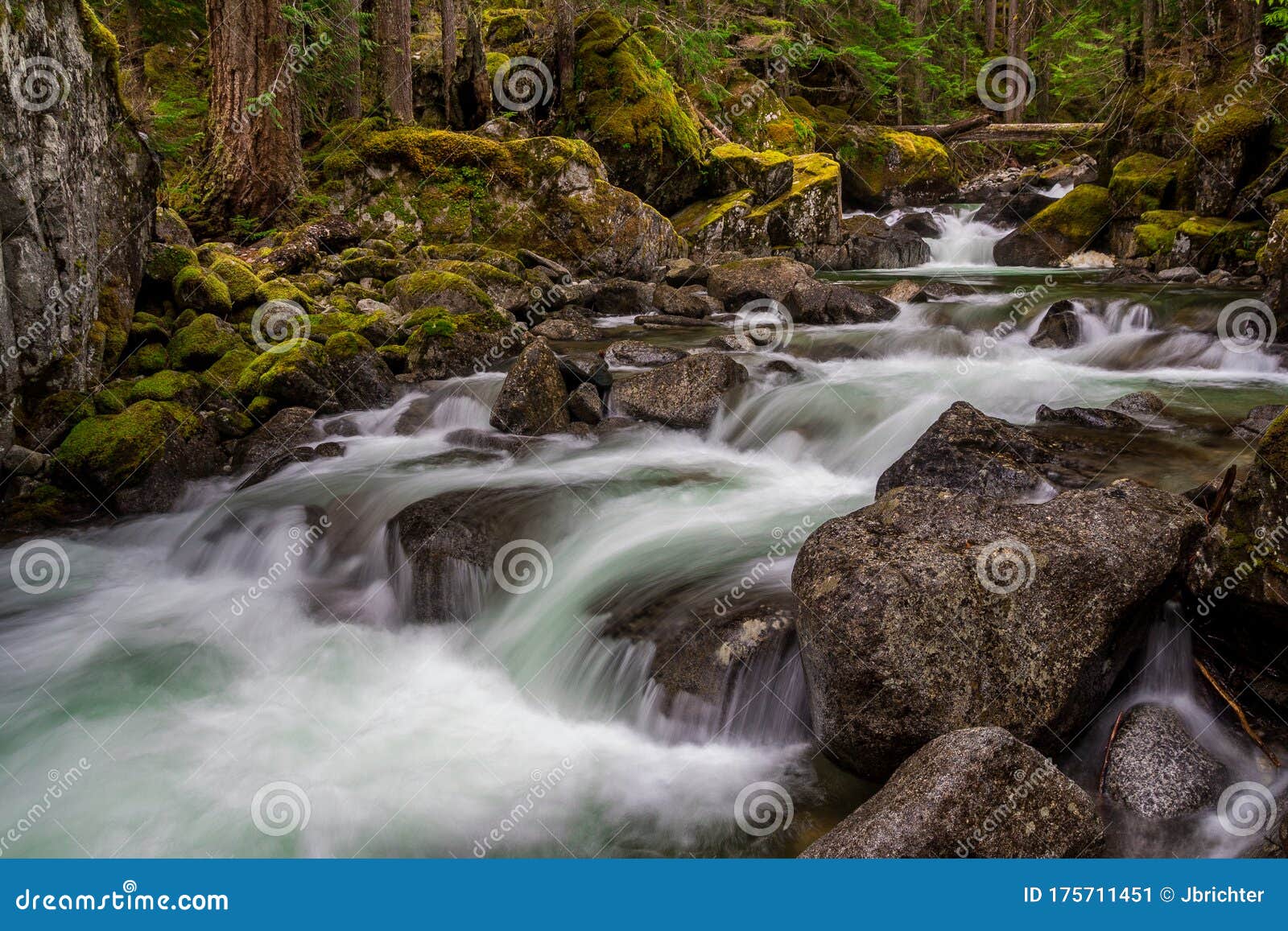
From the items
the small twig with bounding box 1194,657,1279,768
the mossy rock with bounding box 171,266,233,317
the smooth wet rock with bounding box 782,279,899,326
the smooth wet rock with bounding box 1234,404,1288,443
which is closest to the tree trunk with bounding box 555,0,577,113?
the smooth wet rock with bounding box 782,279,899,326

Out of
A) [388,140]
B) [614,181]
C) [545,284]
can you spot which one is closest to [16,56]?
[545,284]

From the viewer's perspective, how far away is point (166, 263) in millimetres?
9039

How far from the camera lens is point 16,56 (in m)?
6.30

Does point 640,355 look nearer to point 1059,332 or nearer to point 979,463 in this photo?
point 1059,332

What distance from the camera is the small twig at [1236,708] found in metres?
3.75

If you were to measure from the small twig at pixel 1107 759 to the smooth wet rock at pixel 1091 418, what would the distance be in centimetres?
384

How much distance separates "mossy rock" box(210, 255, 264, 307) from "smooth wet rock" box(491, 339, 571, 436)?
345 cm

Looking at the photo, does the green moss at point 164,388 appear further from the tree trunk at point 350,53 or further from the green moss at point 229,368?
the tree trunk at point 350,53

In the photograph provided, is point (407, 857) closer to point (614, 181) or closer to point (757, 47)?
point (614, 181)

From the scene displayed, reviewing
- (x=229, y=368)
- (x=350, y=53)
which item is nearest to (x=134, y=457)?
(x=229, y=368)

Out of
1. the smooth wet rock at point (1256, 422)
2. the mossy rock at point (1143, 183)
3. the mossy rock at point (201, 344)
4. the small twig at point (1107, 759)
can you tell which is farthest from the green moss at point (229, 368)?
the mossy rock at point (1143, 183)

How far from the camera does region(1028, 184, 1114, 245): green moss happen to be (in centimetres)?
1636

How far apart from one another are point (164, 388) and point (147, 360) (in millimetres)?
682

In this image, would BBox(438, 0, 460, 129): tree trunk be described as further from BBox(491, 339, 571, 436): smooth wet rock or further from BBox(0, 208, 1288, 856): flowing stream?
BBox(491, 339, 571, 436): smooth wet rock
